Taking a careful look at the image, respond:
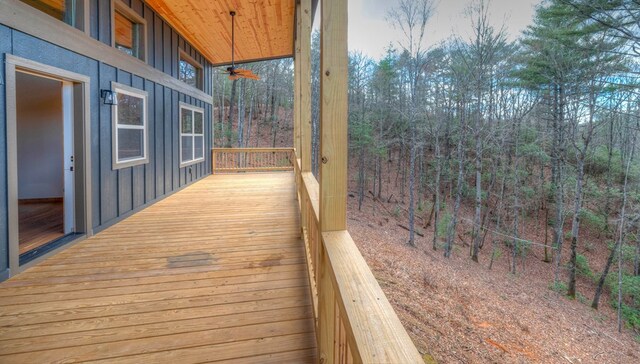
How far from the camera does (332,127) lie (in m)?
1.46

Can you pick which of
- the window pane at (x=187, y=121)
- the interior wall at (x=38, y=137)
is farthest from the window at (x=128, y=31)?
the window pane at (x=187, y=121)

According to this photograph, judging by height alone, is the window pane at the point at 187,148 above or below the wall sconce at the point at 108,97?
below

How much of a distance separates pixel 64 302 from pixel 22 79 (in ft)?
17.5

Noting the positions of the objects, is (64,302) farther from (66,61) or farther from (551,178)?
(551,178)

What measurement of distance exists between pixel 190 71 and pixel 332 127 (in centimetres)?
739

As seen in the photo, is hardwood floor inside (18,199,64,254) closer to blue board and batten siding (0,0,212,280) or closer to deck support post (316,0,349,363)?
blue board and batten siding (0,0,212,280)

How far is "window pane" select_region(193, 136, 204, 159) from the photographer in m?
8.00

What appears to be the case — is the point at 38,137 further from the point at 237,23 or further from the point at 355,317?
the point at 355,317

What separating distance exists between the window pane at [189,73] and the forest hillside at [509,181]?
6.49m

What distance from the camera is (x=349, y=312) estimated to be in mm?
958

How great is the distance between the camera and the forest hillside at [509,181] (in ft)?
22.9

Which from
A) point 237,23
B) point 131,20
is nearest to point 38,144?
point 131,20

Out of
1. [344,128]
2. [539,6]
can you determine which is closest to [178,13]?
[344,128]

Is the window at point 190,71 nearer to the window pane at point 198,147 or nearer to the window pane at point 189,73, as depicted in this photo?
the window pane at point 189,73
